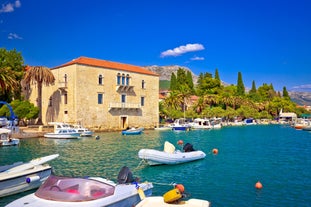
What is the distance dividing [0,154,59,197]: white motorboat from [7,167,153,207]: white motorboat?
3883 millimetres

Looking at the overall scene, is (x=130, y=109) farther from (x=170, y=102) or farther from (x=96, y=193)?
(x=96, y=193)

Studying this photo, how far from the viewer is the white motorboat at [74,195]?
7293mm

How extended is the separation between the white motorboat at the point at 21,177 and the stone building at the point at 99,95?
1178 inches

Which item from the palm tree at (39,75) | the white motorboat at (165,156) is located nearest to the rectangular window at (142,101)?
the palm tree at (39,75)

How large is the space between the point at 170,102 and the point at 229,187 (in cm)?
5501

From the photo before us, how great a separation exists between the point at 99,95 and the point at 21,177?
1347 inches

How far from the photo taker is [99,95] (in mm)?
45344

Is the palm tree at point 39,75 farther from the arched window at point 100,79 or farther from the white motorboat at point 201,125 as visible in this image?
the white motorboat at point 201,125

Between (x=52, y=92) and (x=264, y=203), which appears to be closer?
(x=264, y=203)

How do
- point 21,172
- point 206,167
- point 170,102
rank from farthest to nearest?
point 170,102
point 206,167
point 21,172

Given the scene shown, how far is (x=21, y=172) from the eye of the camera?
11.7m

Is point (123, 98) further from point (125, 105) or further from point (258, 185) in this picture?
point (258, 185)

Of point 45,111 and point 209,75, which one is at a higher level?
point 209,75

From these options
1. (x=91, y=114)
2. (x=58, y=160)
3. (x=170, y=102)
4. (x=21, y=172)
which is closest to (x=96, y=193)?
(x=21, y=172)
